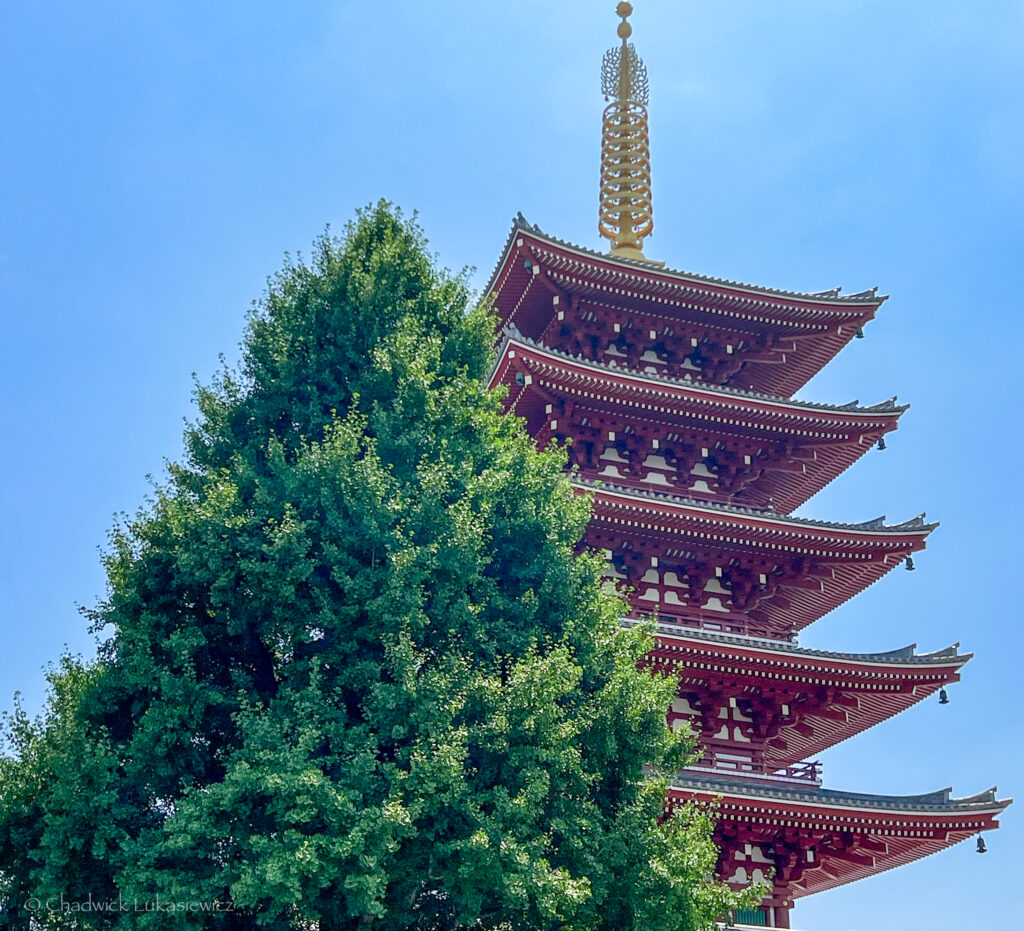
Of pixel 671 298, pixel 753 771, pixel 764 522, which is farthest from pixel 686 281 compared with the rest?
pixel 753 771

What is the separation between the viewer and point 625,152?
30.5 meters

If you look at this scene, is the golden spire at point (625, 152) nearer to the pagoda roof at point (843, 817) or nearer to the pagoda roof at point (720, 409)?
the pagoda roof at point (720, 409)

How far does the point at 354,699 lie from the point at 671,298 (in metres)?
14.1

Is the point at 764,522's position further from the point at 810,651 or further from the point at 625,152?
the point at 625,152

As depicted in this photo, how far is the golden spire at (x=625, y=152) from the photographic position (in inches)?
1147

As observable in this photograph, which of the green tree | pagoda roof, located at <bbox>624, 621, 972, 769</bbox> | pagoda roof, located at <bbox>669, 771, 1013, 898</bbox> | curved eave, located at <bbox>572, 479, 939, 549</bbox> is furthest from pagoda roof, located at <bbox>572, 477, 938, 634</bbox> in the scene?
the green tree

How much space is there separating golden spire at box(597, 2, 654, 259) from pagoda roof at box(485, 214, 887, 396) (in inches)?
140

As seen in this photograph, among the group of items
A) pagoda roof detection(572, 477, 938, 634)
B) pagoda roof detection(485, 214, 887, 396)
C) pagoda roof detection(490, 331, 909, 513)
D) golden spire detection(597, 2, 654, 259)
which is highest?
golden spire detection(597, 2, 654, 259)

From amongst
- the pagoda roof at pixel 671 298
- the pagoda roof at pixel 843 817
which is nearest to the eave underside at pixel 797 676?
the pagoda roof at pixel 843 817

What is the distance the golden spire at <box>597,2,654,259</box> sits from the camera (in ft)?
95.6

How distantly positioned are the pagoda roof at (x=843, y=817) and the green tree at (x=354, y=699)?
4352mm

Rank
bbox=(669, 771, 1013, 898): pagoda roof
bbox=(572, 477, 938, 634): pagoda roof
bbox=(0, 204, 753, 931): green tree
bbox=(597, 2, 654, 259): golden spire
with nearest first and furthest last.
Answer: bbox=(0, 204, 753, 931): green tree → bbox=(669, 771, 1013, 898): pagoda roof → bbox=(572, 477, 938, 634): pagoda roof → bbox=(597, 2, 654, 259): golden spire

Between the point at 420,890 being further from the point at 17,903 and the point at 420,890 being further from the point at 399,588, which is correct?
the point at 17,903

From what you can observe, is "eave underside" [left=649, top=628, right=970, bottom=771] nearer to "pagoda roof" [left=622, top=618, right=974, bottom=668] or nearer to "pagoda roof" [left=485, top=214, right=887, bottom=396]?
"pagoda roof" [left=622, top=618, right=974, bottom=668]
